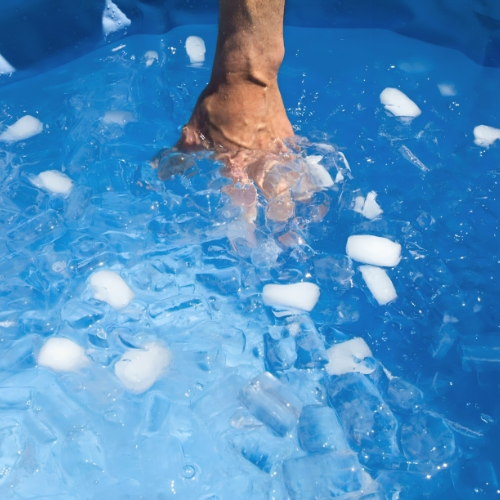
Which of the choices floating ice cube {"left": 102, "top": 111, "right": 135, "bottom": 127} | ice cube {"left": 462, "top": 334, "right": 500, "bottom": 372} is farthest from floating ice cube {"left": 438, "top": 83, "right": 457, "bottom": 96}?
floating ice cube {"left": 102, "top": 111, "right": 135, "bottom": 127}

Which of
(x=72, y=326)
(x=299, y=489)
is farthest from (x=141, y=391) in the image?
(x=299, y=489)

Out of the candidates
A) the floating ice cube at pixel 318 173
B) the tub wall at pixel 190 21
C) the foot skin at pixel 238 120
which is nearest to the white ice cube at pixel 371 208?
the floating ice cube at pixel 318 173

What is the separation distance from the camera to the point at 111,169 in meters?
1.74

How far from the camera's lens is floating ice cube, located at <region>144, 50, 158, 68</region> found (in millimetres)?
2096

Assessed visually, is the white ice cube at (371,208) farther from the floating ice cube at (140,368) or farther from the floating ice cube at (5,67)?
the floating ice cube at (5,67)

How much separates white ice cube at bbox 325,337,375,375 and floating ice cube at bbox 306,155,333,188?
1.62 ft

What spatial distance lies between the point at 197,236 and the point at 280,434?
0.60m

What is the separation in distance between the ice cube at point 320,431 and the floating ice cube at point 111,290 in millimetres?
550

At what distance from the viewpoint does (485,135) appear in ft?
6.02

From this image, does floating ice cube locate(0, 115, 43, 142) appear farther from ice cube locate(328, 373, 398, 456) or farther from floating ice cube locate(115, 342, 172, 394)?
ice cube locate(328, 373, 398, 456)

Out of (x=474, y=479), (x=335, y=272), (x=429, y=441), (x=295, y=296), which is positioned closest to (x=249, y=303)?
(x=295, y=296)

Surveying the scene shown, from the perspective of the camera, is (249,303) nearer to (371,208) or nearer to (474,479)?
(371,208)

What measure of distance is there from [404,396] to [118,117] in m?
1.28

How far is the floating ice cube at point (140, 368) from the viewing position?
4.41 ft
